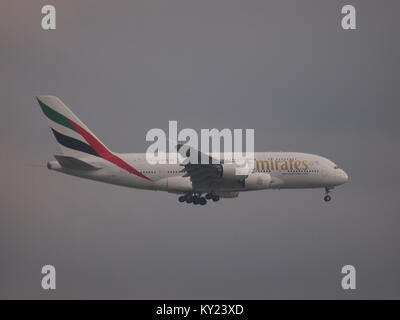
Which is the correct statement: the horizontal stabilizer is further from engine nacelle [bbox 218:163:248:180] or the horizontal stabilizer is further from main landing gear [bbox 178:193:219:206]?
engine nacelle [bbox 218:163:248:180]

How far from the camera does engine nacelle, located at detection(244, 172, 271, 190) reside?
79562mm

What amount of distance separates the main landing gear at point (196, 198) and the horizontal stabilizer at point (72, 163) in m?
10.4

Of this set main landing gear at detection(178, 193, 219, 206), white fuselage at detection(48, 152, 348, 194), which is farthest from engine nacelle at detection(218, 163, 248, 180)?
main landing gear at detection(178, 193, 219, 206)

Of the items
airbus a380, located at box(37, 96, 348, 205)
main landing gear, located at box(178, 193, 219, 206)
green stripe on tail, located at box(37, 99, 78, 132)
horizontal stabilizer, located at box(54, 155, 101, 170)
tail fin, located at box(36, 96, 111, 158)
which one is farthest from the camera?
main landing gear, located at box(178, 193, 219, 206)

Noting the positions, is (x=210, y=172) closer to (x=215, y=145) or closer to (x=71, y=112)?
(x=215, y=145)

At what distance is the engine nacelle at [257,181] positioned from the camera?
7956 centimetres

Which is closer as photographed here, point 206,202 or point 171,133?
point 171,133

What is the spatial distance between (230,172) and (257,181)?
3.04 meters

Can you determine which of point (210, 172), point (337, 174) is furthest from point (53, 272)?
point (337, 174)

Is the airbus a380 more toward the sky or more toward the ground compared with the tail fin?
more toward the ground

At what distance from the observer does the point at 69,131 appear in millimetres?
81625

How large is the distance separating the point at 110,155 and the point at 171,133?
24.5ft

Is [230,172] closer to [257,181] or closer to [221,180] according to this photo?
[221,180]

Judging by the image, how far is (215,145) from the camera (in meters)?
81.6
